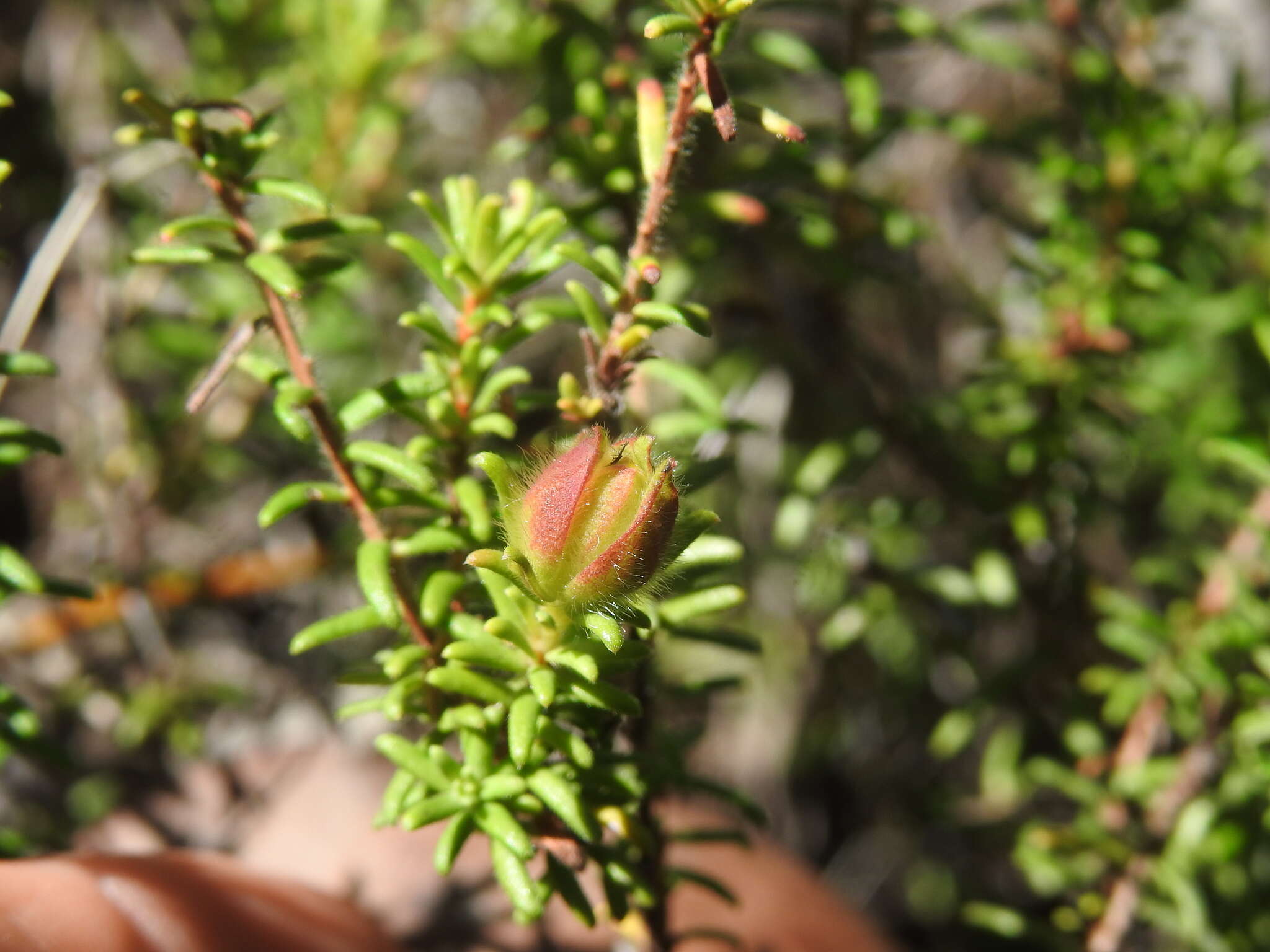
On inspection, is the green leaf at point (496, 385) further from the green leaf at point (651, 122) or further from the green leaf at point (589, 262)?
the green leaf at point (651, 122)

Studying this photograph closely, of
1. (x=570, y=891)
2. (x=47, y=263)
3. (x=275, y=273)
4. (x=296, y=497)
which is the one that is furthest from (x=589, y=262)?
(x=47, y=263)

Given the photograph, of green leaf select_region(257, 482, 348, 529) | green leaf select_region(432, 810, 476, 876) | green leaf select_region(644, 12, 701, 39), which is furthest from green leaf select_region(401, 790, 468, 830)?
green leaf select_region(644, 12, 701, 39)

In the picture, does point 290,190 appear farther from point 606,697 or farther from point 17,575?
point 606,697

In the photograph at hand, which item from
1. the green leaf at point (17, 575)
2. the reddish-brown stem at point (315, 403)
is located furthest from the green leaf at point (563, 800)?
the green leaf at point (17, 575)

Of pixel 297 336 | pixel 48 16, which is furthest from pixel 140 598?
pixel 48 16

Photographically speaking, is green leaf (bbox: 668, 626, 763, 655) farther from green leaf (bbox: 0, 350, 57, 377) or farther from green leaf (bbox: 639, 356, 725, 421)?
green leaf (bbox: 0, 350, 57, 377)

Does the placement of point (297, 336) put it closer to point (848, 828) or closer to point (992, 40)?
point (992, 40)
